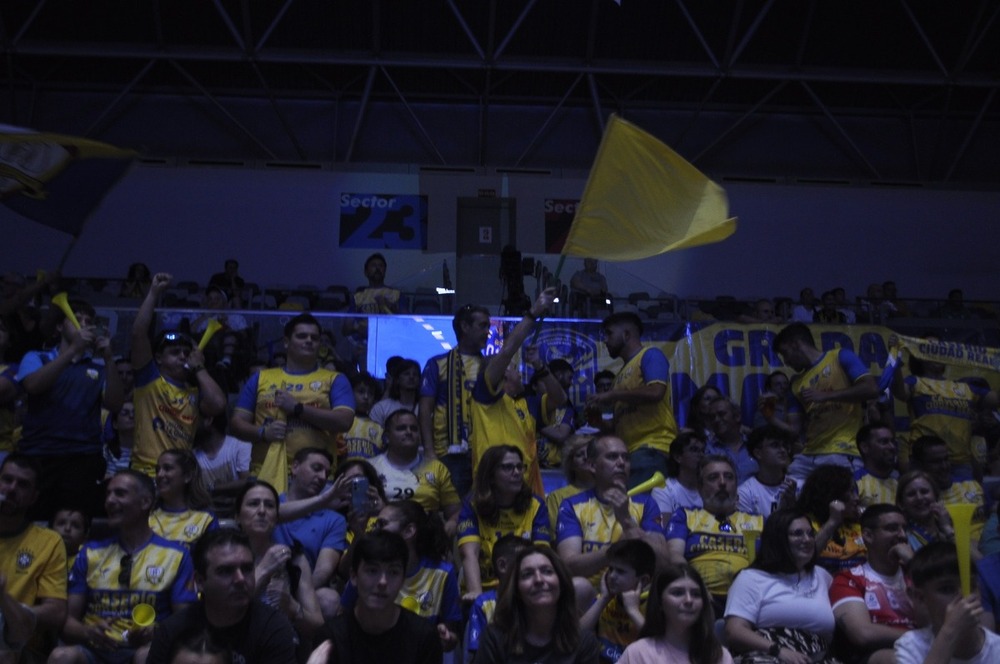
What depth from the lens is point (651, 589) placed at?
170 inches

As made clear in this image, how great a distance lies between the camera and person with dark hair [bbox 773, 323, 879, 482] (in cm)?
686

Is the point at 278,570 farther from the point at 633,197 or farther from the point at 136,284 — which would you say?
the point at 136,284

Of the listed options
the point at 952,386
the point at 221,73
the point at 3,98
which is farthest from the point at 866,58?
the point at 3,98

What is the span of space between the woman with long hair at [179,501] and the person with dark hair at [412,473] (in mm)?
1057

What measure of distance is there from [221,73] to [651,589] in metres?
12.9

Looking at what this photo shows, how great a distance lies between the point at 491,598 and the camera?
4773mm

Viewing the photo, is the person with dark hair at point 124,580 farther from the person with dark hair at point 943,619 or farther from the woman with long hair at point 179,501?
the person with dark hair at point 943,619

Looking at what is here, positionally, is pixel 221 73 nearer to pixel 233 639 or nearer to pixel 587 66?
pixel 587 66

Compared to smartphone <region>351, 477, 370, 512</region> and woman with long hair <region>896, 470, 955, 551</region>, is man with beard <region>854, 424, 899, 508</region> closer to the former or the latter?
woman with long hair <region>896, 470, 955, 551</region>

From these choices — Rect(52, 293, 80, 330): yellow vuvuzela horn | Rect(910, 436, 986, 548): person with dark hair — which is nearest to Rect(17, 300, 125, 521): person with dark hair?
Rect(52, 293, 80, 330): yellow vuvuzela horn

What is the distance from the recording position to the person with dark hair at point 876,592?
4.79m

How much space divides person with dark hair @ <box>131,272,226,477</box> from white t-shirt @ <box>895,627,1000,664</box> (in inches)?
147

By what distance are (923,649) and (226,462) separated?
160 inches

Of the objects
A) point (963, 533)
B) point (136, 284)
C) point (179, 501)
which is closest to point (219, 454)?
point (179, 501)
